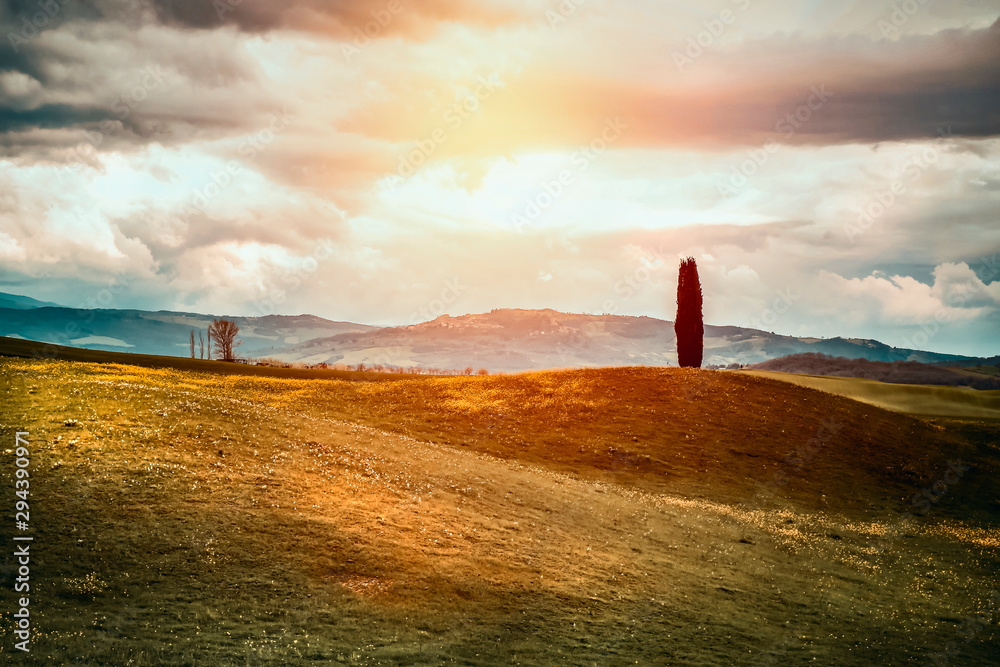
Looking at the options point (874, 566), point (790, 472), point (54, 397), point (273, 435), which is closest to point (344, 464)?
point (273, 435)

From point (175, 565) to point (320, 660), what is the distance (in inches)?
181

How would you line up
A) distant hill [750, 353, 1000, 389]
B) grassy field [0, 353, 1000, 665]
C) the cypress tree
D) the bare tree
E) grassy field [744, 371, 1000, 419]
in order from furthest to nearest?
distant hill [750, 353, 1000, 389] → the bare tree → grassy field [744, 371, 1000, 419] → the cypress tree → grassy field [0, 353, 1000, 665]

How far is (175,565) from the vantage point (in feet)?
42.8

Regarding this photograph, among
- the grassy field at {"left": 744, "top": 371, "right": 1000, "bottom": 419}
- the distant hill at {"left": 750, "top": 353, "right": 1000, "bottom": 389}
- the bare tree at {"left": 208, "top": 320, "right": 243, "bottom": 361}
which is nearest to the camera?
the grassy field at {"left": 744, "top": 371, "right": 1000, "bottom": 419}

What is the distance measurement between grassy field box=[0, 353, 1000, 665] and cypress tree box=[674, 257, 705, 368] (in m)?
18.9

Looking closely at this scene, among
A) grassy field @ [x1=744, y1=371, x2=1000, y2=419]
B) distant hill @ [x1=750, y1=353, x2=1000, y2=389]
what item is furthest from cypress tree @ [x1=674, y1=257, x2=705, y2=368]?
distant hill @ [x1=750, y1=353, x2=1000, y2=389]

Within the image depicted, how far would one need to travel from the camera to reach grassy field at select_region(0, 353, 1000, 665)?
11875 millimetres

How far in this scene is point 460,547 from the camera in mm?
16984

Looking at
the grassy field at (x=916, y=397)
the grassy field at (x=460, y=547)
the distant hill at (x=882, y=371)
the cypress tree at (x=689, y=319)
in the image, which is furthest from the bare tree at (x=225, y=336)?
the distant hill at (x=882, y=371)

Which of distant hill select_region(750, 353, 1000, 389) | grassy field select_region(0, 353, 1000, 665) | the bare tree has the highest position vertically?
the bare tree

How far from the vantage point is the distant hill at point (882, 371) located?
108250mm

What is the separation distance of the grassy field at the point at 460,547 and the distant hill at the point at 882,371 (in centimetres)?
7572

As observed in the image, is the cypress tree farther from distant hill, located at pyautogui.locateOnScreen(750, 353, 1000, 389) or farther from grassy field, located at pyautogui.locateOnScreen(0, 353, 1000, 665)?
distant hill, located at pyautogui.locateOnScreen(750, 353, 1000, 389)

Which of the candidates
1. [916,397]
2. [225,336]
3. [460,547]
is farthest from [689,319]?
[225,336]
